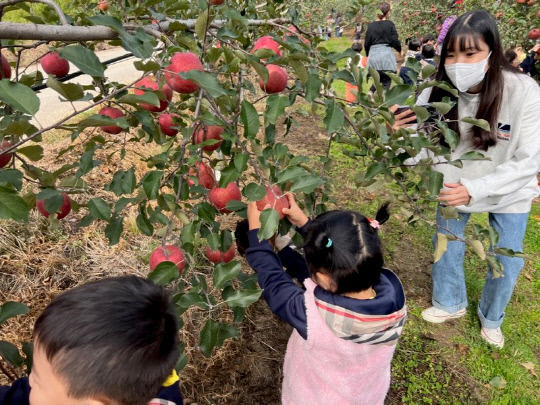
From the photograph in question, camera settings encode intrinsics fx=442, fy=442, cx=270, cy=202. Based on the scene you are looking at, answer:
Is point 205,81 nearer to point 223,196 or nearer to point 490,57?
point 223,196

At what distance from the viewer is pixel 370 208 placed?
3574 millimetres

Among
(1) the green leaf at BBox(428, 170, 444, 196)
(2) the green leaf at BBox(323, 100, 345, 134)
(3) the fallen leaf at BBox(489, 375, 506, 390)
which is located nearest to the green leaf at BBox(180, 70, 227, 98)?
(2) the green leaf at BBox(323, 100, 345, 134)

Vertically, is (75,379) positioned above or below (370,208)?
above

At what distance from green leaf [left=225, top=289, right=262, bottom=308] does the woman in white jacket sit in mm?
947

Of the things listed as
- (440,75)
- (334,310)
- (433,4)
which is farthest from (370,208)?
(433,4)

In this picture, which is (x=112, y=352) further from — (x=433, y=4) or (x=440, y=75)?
(x=433, y=4)

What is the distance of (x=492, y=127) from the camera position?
179cm

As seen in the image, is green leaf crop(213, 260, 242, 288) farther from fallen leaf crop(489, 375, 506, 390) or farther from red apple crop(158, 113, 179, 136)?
fallen leaf crop(489, 375, 506, 390)

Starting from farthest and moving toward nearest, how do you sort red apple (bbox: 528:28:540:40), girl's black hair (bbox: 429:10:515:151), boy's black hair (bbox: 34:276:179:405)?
red apple (bbox: 528:28:540:40)
girl's black hair (bbox: 429:10:515:151)
boy's black hair (bbox: 34:276:179:405)

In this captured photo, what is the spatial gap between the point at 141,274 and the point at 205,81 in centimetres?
169

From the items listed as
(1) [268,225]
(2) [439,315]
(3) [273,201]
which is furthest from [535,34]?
(1) [268,225]

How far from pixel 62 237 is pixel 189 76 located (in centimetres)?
212

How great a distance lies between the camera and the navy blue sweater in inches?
46.4

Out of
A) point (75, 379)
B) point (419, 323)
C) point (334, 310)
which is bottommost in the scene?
point (419, 323)
